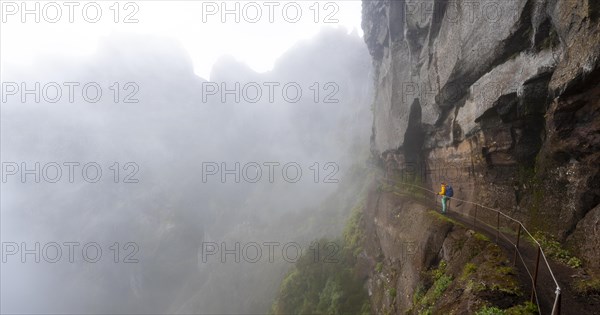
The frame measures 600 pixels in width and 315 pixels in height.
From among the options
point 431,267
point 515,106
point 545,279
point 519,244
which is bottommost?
point 431,267

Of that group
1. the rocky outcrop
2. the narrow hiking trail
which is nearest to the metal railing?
the narrow hiking trail

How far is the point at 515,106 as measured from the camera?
32.1 ft

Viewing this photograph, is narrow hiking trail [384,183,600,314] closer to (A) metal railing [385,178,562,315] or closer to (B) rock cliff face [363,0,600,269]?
(A) metal railing [385,178,562,315]

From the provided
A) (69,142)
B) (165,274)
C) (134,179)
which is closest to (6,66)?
(69,142)

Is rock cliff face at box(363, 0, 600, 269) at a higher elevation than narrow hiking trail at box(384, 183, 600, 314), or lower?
higher

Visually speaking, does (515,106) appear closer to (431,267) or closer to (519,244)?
(519,244)

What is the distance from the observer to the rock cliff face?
7086 mm

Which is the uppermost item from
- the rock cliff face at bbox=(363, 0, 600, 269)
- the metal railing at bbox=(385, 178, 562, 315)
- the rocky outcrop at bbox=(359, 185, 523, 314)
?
the rock cliff face at bbox=(363, 0, 600, 269)

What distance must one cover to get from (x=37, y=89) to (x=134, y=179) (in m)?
55.8

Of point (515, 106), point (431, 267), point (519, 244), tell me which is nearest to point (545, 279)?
point (519, 244)

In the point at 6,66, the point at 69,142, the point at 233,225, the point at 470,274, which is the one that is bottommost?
the point at 233,225

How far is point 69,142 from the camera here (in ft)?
289

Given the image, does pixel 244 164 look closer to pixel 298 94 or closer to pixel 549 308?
pixel 298 94

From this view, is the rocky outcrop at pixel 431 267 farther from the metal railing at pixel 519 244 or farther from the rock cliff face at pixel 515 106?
the rock cliff face at pixel 515 106
